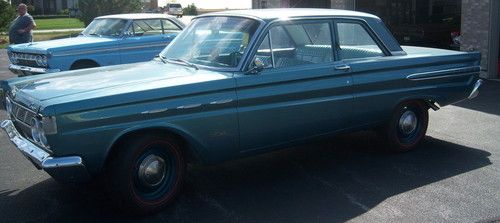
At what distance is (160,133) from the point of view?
4.49m

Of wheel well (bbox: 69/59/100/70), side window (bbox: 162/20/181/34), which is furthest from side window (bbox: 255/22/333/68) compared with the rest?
side window (bbox: 162/20/181/34)

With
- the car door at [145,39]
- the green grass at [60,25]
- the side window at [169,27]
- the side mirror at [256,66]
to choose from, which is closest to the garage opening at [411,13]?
the side window at [169,27]

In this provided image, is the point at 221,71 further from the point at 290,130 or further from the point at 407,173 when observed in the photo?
the point at 407,173

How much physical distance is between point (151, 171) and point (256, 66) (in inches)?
50.0

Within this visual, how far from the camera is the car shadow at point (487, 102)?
863 cm

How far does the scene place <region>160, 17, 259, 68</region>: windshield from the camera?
5023 mm

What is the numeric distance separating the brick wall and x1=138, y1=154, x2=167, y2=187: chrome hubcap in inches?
345

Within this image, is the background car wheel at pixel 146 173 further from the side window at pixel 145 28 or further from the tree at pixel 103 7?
the tree at pixel 103 7

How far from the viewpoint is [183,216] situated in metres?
4.49


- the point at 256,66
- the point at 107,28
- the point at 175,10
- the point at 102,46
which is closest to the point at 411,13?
the point at 107,28

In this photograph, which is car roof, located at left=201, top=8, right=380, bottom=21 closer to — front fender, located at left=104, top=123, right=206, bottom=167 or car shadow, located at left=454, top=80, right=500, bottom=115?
front fender, located at left=104, top=123, right=206, bottom=167

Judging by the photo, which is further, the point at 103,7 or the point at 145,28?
the point at 103,7

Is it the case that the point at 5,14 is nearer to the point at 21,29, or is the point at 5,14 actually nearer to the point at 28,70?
the point at 21,29

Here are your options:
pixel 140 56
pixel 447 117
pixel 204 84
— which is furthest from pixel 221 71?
pixel 140 56
